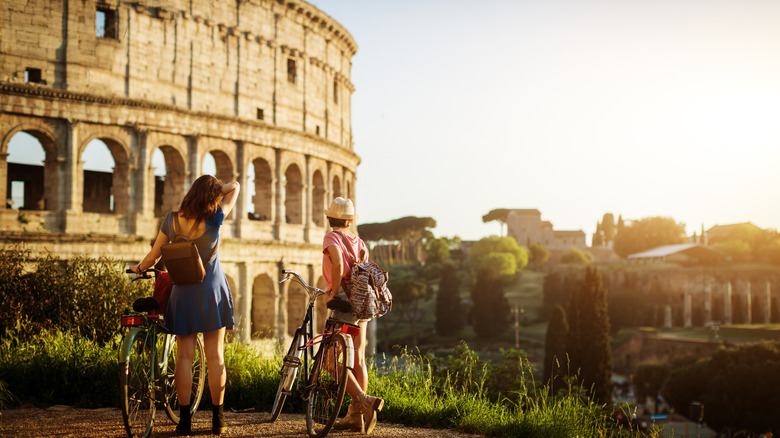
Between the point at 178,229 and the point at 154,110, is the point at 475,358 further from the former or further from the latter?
the point at 154,110

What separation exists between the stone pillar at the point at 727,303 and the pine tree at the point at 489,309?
66.0ft

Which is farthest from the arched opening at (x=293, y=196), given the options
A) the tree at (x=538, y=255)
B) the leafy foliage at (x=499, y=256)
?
the tree at (x=538, y=255)

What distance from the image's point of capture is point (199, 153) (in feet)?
72.2

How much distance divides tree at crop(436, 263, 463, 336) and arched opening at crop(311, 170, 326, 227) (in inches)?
1092

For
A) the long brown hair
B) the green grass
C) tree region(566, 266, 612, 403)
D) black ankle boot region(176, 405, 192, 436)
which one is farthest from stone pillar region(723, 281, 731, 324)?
the long brown hair

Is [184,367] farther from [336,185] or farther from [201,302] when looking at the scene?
[336,185]

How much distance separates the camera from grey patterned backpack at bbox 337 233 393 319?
17.0ft

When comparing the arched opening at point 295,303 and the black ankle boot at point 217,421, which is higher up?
the black ankle boot at point 217,421

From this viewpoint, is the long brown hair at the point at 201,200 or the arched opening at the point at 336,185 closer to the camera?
the long brown hair at the point at 201,200

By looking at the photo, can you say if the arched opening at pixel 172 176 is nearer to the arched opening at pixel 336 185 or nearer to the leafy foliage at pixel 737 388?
the arched opening at pixel 336 185

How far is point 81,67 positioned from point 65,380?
1538cm

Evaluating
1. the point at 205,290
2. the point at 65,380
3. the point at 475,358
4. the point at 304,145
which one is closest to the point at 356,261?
the point at 205,290

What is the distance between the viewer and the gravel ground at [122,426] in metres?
5.04

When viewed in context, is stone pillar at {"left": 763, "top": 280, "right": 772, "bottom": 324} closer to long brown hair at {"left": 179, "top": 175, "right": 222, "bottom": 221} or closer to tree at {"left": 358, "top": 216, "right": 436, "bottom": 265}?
tree at {"left": 358, "top": 216, "right": 436, "bottom": 265}
